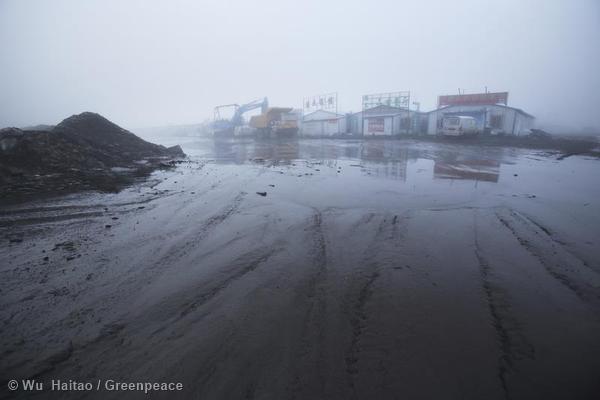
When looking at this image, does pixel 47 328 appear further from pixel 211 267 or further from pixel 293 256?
pixel 293 256

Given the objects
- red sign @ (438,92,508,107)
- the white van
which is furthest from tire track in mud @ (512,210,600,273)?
red sign @ (438,92,508,107)

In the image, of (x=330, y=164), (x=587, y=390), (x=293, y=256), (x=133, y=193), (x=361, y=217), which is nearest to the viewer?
(x=587, y=390)

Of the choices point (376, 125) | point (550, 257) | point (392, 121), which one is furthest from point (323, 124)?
point (550, 257)

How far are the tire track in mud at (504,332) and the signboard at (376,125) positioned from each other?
125 ft

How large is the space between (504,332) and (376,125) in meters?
39.9

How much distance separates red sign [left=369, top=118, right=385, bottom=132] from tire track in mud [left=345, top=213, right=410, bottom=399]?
117 ft

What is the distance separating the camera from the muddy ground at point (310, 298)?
8.11 feet

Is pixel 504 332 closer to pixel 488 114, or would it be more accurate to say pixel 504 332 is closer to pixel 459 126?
pixel 459 126

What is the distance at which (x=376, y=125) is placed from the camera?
4006 cm

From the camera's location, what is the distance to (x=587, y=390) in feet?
7.61

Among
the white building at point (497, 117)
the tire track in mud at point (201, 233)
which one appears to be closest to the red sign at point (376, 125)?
the white building at point (497, 117)

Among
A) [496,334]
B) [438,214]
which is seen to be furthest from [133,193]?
[496,334]

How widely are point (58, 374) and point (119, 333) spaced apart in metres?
0.54

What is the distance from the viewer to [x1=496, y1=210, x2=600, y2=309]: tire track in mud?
3.66 metres
